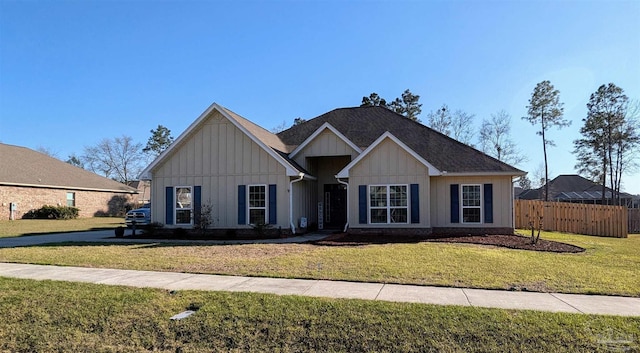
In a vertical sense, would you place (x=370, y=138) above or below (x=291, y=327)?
above

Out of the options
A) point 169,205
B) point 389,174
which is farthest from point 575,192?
point 169,205

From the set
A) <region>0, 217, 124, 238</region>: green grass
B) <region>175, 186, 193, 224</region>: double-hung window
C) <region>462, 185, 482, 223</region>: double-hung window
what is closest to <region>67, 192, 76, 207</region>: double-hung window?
<region>0, 217, 124, 238</region>: green grass

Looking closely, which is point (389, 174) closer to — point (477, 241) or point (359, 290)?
point (477, 241)

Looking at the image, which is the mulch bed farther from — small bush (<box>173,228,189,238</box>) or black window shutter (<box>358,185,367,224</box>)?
small bush (<box>173,228,189,238</box>)

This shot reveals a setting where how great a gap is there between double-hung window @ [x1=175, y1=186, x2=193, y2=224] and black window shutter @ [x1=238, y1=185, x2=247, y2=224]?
232 cm

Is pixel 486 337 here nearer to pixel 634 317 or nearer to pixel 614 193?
pixel 634 317

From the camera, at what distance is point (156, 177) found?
18297 millimetres

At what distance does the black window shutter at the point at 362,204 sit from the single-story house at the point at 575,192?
116ft

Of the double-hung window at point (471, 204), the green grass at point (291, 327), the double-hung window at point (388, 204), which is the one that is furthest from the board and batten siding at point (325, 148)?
the green grass at point (291, 327)

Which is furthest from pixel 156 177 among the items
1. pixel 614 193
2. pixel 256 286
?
pixel 614 193

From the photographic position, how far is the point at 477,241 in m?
14.4

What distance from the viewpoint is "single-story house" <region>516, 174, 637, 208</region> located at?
143 ft

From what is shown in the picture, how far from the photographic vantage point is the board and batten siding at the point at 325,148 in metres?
18.5

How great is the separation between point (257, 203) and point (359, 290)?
10.9 m
